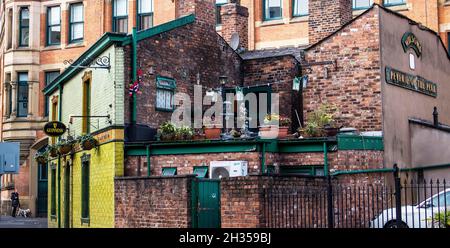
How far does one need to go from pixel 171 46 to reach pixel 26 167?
21260mm

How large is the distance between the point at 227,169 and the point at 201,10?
662 cm

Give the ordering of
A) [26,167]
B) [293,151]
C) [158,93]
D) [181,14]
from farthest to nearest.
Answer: [26,167], [181,14], [158,93], [293,151]

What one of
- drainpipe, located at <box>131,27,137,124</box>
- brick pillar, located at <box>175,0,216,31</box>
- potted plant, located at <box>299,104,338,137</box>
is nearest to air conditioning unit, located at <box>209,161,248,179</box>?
potted plant, located at <box>299,104,338,137</box>

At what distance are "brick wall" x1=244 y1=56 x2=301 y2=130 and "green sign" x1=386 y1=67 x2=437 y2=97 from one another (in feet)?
10.7

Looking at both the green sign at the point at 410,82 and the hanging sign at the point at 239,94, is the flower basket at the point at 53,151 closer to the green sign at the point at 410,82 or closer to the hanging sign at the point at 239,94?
the hanging sign at the point at 239,94

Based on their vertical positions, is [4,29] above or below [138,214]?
above

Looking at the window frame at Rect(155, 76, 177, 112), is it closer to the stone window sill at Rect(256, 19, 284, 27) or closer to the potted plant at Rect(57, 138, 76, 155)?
the potted plant at Rect(57, 138, 76, 155)

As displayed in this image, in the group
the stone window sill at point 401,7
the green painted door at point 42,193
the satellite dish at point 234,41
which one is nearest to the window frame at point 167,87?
the satellite dish at point 234,41

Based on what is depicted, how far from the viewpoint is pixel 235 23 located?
2780 cm

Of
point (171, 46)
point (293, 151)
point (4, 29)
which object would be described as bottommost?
point (293, 151)

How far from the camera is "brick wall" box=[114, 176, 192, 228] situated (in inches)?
656

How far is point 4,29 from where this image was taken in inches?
1761
